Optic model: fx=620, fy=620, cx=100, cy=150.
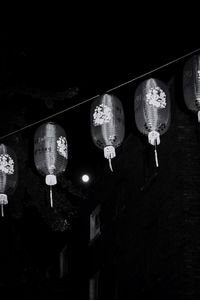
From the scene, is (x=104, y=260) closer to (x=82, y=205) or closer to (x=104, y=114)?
(x=82, y=205)

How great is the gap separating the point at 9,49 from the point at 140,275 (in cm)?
780

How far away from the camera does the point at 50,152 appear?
10797 millimetres

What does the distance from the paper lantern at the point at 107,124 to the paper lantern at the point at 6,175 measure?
1.77 meters

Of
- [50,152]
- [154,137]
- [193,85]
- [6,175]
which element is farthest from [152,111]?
[6,175]

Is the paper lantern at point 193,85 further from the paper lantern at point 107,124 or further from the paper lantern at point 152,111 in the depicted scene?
the paper lantern at point 107,124

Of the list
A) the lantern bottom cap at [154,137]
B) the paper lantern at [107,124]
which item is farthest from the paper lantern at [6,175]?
the lantern bottom cap at [154,137]

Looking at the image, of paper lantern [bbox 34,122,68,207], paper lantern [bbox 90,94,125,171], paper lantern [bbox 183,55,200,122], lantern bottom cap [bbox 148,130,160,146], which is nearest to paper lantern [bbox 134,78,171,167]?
lantern bottom cap [bbox 148,130,160,146]

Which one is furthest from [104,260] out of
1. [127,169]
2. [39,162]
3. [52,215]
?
[39,162]

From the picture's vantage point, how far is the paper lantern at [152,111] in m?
10.1

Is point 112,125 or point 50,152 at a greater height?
point 112,125

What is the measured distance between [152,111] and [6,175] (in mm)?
2927

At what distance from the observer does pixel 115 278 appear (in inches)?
789

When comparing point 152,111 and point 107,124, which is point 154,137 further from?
point 107,124

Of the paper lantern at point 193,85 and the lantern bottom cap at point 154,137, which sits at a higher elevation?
the paper lantern at point 193,85
